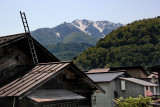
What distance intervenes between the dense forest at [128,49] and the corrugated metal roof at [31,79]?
4048 inches

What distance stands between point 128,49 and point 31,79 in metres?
113

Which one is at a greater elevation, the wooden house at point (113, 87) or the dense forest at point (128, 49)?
the dense forest at point (128, 49)

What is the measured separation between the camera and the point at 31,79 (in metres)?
12.0

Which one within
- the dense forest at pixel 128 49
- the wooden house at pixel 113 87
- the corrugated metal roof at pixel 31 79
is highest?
the dense forest at pixel 128 49

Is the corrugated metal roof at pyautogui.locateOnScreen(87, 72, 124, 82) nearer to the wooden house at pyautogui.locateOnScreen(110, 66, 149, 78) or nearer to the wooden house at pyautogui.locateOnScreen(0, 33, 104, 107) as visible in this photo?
the wooden house at pyautogui.locateOnScreen(0, 33, 104, 107)

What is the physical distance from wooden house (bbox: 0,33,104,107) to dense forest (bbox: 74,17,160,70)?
329 feet

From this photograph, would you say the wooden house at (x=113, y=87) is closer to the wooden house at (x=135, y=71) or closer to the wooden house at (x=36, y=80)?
the wooden house at (x=135, y=71)

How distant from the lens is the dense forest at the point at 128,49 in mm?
116781

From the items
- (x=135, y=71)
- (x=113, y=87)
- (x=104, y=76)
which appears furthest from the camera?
(x=135, y=71)

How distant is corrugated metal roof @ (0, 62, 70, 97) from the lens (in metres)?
11.0

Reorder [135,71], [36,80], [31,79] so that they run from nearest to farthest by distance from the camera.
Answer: [36,80] → [31,79] → [135,71]

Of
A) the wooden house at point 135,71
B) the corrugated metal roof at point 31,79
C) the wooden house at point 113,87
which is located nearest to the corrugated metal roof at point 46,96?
the corrugated metal roof at point 31,79

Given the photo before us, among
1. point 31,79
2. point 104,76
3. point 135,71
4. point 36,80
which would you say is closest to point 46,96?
point 36,80

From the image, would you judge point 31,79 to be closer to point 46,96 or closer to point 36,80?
point 36,80
